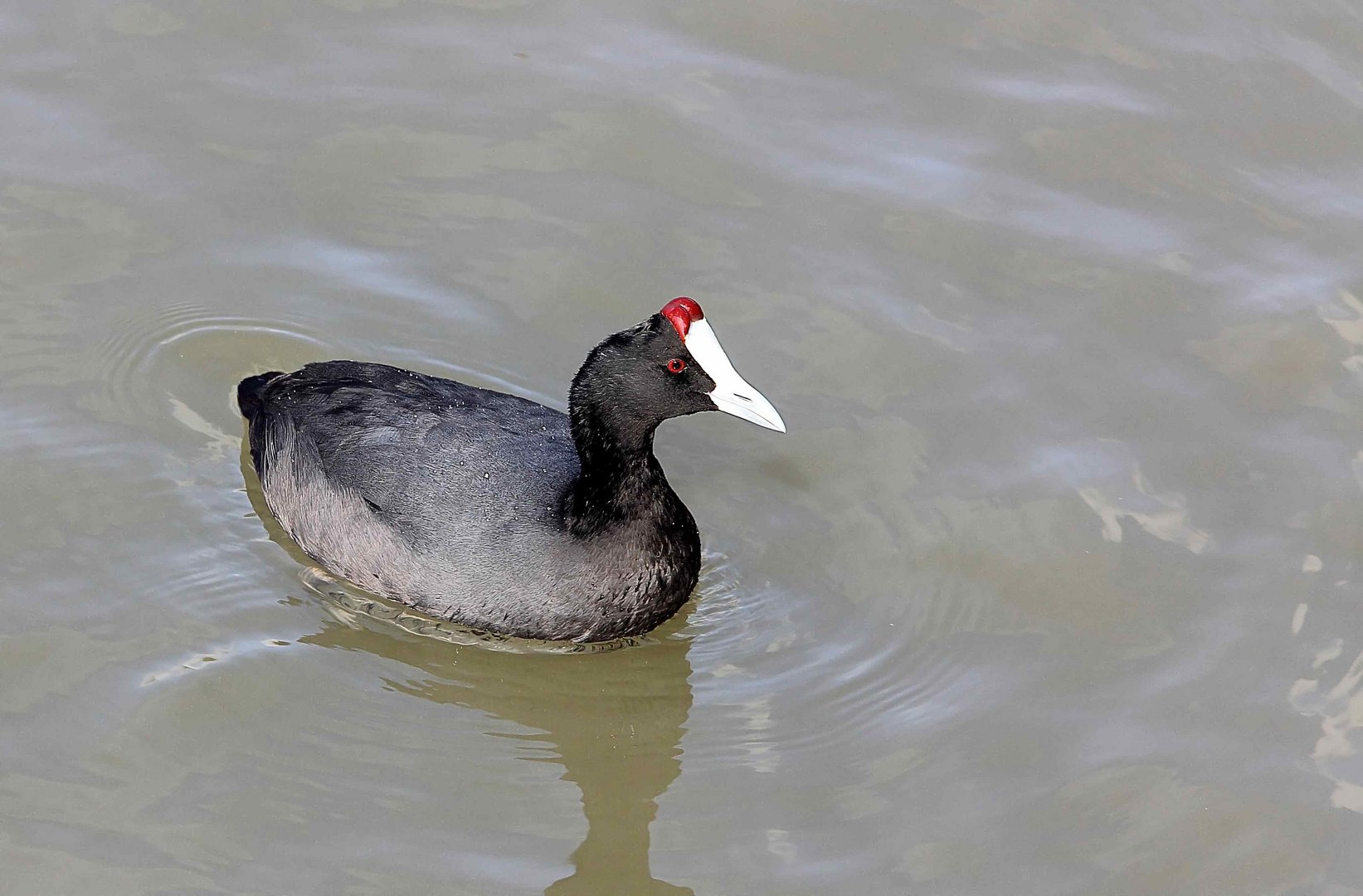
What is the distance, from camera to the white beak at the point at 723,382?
5.18 meters

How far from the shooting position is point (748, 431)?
6395 millimetres

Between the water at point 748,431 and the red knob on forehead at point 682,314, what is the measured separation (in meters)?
1.03

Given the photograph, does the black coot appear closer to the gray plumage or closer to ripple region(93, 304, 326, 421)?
the gray plumage

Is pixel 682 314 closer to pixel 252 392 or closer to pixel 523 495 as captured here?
pixel 523 495

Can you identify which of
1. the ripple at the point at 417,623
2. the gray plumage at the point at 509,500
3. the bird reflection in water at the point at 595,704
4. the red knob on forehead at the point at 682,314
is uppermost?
the red knob on forehead at the point at 682,314

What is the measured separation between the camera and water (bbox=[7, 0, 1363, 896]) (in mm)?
4887

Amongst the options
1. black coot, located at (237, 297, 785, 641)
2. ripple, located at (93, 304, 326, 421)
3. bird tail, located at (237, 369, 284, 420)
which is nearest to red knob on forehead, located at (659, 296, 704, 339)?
black coot, located at (237, 297, 785, 641)

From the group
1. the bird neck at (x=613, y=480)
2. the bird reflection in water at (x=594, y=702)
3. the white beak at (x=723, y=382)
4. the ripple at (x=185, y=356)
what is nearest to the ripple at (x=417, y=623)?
the bird reflection in water at (x=594, y=702)

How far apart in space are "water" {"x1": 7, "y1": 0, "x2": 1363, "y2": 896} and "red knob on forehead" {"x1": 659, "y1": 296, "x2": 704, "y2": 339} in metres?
1.03

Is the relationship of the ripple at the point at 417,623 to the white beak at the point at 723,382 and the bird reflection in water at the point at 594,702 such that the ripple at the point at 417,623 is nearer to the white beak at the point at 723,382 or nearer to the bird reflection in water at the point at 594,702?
the bird reflection in water at the point at 594,702

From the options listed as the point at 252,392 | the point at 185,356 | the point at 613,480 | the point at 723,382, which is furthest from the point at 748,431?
the point at 185,356

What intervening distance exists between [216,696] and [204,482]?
1.06m

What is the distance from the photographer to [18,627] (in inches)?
210

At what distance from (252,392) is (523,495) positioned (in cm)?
121
